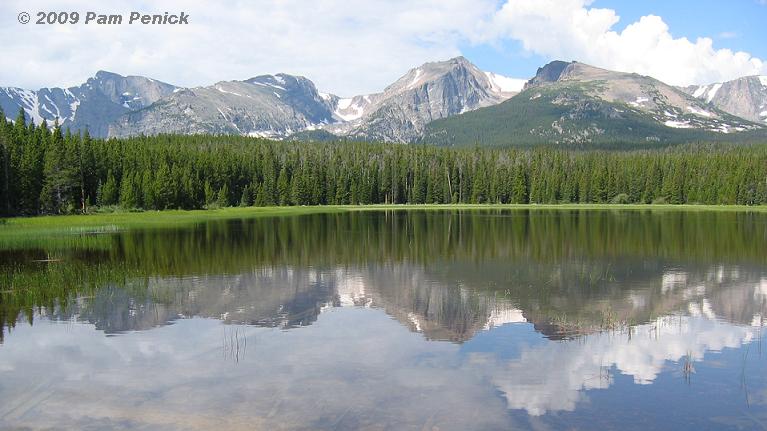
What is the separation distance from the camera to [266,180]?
173 m

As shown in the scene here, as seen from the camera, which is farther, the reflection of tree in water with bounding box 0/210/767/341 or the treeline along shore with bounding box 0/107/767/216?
the treeline along shore with bounding box 0/107/767/216

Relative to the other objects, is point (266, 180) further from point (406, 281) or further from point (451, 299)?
point (451, 299)

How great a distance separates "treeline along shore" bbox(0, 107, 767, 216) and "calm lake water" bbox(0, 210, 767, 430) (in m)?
68.2

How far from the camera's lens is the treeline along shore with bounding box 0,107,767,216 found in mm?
101688

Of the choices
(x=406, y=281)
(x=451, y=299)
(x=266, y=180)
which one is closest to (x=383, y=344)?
(x=451, y=299)

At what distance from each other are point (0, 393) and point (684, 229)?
73402 mm

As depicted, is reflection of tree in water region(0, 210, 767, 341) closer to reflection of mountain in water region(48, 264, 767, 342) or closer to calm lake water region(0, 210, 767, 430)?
reflection of mountain in water region(48, 264, 767, 342)

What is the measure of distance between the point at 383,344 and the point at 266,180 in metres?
157

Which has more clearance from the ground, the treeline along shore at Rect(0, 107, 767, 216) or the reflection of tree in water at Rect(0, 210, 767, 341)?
the treeline along shore at Rect(0, 107, 767, 216)

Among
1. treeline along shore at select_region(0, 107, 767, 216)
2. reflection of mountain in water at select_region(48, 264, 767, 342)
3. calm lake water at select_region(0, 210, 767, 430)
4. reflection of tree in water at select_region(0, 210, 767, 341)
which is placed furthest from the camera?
treeline along shore at select_region(0, 107, 767, 216)

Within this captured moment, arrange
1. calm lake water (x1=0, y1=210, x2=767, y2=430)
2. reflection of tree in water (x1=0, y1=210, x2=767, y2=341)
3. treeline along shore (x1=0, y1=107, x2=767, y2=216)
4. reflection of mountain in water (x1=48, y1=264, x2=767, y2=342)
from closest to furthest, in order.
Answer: calm lake water (x1=0, y1=210, x2=767, y2=430) < reflection of mountain in water (x1=48, y1=264, x2=767, y2=342) < reflection of tree in water (x1=0, y1=210, x2=767, y2=341) < treeline along shore (x1=0, y1=107, x2=767, y2=216)

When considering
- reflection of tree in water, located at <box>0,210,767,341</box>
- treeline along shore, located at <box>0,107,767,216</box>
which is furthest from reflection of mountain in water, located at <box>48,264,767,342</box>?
treeline along shore, located at <box>0,107,767,216</box>

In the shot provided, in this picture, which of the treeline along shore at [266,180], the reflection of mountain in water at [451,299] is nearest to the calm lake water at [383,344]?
the reflection of mountain in water at [451,299]

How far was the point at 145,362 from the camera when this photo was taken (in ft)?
60.6
